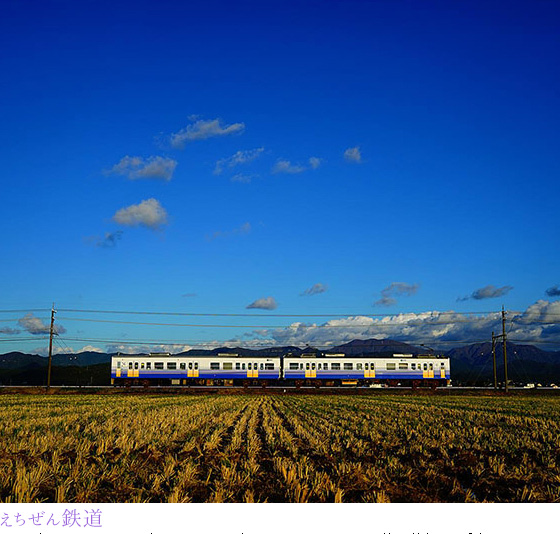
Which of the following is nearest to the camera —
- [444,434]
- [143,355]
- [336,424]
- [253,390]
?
[444,434]

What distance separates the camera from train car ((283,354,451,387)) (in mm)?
69500

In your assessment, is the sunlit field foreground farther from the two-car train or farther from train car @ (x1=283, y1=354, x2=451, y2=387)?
train car @ (x1=283, y1=354, x2=451, y2=387)

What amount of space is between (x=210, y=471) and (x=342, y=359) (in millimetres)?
60326

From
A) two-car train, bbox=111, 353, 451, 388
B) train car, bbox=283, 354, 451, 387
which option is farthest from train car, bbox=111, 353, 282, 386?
train car, bbox=283, 354, 451, 387

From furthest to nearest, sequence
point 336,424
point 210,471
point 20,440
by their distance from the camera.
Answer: point 336,424, point 20,440, point 210,471

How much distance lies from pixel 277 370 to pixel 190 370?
33.8ft

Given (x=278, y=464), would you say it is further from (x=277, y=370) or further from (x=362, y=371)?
(x=277, y=370)

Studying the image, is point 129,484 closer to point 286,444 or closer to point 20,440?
point 286,444

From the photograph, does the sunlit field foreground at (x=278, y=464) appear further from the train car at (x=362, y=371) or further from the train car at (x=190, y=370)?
the train car at (x=362, y=371)

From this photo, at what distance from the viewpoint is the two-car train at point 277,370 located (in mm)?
68938

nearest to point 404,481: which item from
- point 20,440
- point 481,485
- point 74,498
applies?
point 481,485

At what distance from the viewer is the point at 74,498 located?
8945mm

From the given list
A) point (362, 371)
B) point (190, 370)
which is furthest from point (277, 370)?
point (190, 370)

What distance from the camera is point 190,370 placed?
68812 millimetres
